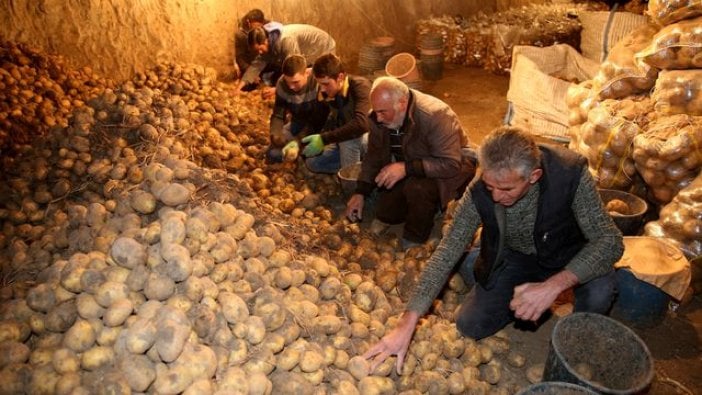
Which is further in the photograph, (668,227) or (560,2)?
(560,2)

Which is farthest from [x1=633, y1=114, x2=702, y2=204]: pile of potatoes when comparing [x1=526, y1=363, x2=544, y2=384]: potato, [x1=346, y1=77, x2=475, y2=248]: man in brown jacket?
[x1=526, y1=363, x2=544, y2=384]: potato

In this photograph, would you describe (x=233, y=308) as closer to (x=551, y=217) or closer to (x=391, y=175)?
(x=551, y=217)

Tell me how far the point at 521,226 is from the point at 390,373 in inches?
45.1

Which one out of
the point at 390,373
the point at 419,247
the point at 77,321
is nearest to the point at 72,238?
the point at 77,321

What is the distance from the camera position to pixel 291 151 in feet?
16.5

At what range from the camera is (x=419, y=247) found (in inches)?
161

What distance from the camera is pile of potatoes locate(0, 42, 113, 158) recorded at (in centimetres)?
454

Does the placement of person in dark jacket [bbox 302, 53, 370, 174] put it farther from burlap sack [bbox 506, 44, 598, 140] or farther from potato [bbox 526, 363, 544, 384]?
potato [bbox 526, 363, 544, 384]

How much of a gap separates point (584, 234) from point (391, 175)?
1.70m

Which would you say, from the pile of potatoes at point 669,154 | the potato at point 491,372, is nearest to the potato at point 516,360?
the potato at point 491,372

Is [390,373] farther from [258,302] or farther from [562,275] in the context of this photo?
[562,275]

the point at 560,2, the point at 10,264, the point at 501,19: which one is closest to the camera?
the point at 10,264

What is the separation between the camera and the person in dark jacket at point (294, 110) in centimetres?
504

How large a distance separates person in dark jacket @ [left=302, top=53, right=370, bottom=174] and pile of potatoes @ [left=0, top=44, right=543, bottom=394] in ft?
3.74
